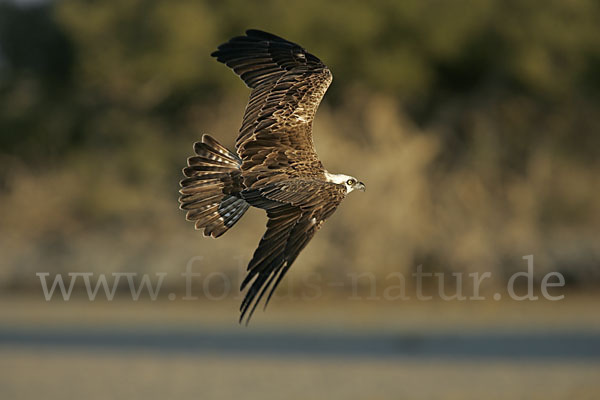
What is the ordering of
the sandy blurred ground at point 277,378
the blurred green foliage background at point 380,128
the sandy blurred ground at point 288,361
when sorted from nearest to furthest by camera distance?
the sandy blurred ground at point 277,378, the sandy blurred ground at point 288,361, the blurred green foliage background at point 380,128

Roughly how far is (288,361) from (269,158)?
1085 cm

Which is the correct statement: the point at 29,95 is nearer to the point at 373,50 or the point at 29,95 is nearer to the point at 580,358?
the point at 373,50

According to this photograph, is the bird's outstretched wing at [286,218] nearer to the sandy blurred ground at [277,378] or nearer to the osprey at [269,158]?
the osprey at [269,158]

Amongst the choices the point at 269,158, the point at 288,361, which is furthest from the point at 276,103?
the point at 288,361

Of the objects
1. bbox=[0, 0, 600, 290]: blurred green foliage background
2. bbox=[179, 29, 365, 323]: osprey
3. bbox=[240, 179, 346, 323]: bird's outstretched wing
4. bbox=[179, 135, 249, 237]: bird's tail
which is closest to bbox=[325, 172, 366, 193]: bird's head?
bbox=[179, 29, 365, 323]: osprey

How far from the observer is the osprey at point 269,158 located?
236 inches

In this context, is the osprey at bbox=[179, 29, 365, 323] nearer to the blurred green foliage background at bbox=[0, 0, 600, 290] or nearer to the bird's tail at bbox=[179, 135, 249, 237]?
the bird's tail at bbox=[179, 135, 249, 237]

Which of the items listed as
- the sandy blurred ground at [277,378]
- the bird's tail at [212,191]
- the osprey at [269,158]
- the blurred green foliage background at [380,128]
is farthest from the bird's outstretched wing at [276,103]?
the blurred green foliage background at [380,128]

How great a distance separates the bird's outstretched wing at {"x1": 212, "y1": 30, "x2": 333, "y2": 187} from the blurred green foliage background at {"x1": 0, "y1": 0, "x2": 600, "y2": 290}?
1216cm

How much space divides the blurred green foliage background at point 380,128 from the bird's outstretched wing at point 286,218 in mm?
12998

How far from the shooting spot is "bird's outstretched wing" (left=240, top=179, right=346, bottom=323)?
5.54 meters

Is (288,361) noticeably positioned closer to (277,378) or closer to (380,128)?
(277,378)

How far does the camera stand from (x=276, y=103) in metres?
6.73

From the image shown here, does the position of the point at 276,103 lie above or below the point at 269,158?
above
